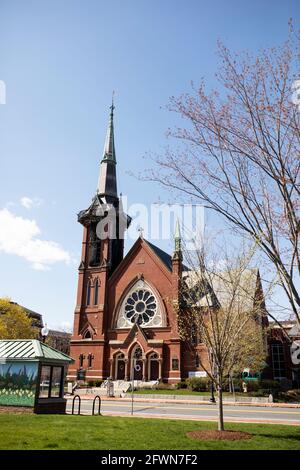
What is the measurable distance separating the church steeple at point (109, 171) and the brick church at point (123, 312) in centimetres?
33

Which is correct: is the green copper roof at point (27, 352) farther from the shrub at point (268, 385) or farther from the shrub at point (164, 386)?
the shrub at point (268, 385)

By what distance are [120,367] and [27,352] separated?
27686 mm

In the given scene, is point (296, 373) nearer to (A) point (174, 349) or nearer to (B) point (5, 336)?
(A) point (174, 349)

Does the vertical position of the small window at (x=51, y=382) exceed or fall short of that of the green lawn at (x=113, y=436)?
it exceeds it

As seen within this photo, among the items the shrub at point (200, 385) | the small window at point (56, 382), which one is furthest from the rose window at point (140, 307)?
the small window at point (56, 382)

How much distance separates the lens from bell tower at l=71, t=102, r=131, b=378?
45.5m

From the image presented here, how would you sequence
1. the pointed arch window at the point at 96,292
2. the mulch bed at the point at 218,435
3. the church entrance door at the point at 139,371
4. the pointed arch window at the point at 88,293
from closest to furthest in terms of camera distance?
the mulch bed at the point at 218,435 < the church entrance door at the point at 139,371 < the pointed arch window at the point at 96,292 < the pointed arch window at the point at 88,293

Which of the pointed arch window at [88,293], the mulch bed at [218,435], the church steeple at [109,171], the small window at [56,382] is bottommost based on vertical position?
the mulch bed at [218,435]

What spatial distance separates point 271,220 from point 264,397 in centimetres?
2514

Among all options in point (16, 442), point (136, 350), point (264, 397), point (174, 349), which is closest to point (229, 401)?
point (264, 397)

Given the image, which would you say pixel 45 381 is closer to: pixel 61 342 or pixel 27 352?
pixel 27 352

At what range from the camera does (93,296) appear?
47719mm

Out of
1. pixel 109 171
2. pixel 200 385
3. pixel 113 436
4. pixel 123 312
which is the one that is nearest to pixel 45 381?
pixel 113 436

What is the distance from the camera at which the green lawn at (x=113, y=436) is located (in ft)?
31.5
